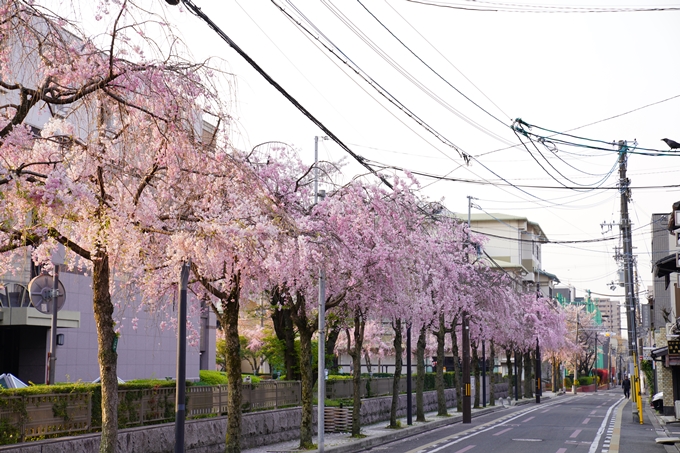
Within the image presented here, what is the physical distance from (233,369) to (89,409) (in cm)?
343

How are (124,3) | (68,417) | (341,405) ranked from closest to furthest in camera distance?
(124,3) → (68,417) → (341,405)

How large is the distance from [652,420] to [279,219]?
3232cm

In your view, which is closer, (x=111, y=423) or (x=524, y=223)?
(x=111, y=423)

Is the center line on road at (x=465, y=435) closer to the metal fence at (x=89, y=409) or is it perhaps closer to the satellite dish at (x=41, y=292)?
the metal fence at (x=89, y=409)

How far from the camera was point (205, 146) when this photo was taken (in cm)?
1220

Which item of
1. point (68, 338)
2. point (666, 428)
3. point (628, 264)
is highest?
point (628, 264)

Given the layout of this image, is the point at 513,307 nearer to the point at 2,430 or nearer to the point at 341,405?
the point at 341,405

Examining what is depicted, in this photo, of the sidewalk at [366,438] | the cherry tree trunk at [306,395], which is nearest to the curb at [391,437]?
the sidewalk at [366,438]

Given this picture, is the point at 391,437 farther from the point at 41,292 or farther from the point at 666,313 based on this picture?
the point at 666,313

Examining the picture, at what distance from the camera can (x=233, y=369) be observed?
18766mm

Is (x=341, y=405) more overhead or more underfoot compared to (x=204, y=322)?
more underfoot

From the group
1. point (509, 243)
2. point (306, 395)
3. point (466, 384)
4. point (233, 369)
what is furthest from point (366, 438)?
point (509, 243)

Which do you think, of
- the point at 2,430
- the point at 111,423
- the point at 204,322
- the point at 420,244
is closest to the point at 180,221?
the point at 111,423

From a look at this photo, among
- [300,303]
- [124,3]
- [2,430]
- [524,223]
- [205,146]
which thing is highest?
[524,223]
